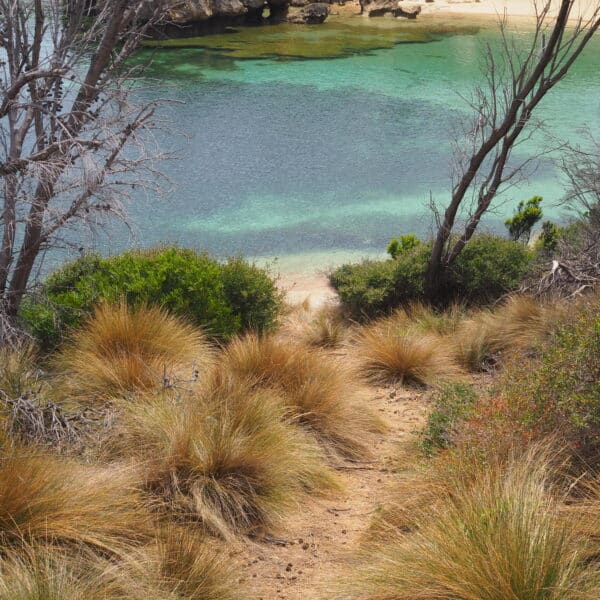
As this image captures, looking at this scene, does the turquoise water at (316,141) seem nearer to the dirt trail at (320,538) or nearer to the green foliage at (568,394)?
the dirt trail at (320,538)

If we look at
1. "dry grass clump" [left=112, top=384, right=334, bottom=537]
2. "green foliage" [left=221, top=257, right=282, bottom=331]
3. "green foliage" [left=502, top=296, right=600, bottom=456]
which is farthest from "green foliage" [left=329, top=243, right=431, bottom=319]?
"green foliage" [left=502, top=296, right=600, bottom=456]

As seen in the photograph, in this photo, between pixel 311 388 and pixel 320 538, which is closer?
pixel 320 538

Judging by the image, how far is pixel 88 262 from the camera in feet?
26.6

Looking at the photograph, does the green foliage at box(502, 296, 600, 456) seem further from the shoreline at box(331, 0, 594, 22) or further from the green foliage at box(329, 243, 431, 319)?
the shoreline at box(331, 0, 594, 22)

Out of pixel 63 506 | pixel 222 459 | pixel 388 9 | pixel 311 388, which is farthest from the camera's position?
pixel 388 9

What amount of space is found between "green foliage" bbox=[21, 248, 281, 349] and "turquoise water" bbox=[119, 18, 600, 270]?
0.99 meters

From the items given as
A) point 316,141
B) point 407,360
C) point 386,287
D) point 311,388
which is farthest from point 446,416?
point 316,141

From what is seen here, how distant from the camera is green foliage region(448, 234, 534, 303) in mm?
9742

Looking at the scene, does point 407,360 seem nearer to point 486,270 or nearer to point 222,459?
point 486,270

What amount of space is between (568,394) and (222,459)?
204 cm

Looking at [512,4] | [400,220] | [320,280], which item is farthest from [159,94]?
[512,4]

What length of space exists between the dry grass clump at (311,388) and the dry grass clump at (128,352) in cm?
41

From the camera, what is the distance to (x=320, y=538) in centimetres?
469

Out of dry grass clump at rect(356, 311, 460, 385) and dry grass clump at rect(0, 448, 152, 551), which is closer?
dry grass clump at rect(0, 448, 152, 551)
